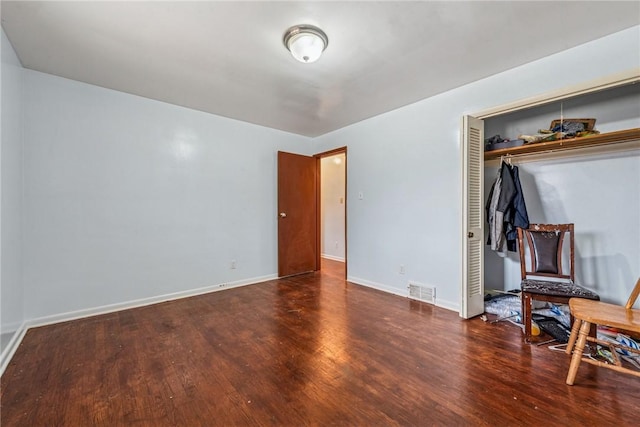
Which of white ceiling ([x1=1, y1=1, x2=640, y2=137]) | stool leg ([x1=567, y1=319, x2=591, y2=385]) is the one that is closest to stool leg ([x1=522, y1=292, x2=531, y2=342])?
stool leg ([x1=567, y1=319, x2=591, y2=385])

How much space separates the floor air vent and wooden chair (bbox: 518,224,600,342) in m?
0.91

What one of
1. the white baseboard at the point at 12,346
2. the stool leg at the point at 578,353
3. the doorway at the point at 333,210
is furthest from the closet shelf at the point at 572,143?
the white baseboard at the point at 12,346

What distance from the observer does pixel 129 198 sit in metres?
3.11

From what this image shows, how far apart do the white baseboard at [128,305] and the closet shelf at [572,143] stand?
12.2 feet

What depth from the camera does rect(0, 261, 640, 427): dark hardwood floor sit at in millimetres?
1454

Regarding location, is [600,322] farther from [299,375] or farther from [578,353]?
[299,375]

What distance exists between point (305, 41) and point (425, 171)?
6.66 feet

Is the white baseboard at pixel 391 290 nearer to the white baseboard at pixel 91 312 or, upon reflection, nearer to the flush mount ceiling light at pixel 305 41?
the white baseboard at pixel 91 312

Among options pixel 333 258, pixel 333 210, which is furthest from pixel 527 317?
pixel 333 210

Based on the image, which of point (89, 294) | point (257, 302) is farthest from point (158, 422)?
point (89, 294)

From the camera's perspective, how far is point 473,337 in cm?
233

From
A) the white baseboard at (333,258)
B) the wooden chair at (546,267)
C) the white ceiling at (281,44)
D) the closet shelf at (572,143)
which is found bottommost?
the white baseboard at (333,258)

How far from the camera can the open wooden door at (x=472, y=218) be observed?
2664 mm

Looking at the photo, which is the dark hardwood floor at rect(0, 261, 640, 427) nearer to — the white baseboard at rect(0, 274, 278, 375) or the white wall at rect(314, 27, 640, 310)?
the white baseboard at rect(0, 274, 278, 375)
